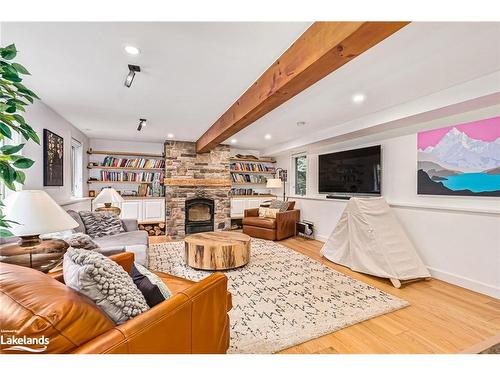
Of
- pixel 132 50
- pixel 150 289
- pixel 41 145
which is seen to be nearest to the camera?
pixel 150 289

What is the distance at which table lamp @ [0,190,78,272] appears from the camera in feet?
4.82

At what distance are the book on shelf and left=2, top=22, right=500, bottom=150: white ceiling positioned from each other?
3078mm

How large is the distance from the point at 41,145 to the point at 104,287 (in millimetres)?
2838

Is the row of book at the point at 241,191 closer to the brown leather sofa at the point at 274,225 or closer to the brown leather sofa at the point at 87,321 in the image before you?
the brown leather sofa at the point at 274,225

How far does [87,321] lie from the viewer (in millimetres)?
864

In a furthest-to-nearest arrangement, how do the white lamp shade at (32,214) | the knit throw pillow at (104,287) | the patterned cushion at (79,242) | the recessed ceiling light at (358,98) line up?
the recessed ceiling light at (358,98)
the patterned cushion at (79,242)
the white lamp shade at (32,214)
the knit throw pillow at (104,287)

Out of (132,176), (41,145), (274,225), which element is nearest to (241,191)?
(274,225)

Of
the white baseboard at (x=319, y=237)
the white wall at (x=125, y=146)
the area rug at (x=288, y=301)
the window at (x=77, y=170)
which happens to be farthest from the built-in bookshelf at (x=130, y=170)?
the white baseboard at (x=319, y=237)

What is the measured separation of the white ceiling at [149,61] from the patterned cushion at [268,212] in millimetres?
2561

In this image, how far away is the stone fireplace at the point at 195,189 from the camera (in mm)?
5688

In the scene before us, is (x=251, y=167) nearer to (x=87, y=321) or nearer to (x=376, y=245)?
(x=376, y=245)

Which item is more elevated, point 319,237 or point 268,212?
point 268,212

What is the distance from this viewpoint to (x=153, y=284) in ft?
4.28
